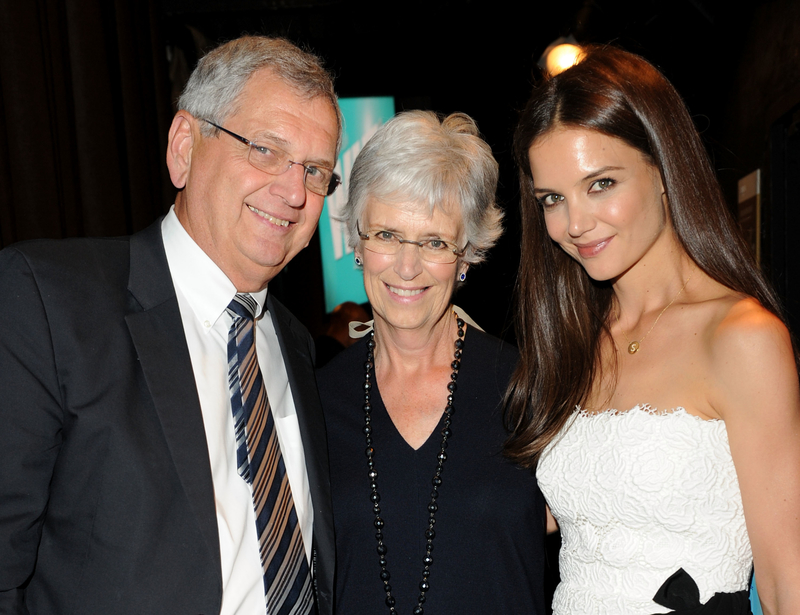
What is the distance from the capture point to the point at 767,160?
436 centimetres

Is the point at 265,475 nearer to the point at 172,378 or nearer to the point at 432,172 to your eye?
the point at 172,378

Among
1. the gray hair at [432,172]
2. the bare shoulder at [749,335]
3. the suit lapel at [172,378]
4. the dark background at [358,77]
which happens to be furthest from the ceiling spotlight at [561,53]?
the suit lapel at [172,378]

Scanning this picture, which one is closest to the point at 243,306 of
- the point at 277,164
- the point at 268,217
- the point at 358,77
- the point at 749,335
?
the point at 268,217

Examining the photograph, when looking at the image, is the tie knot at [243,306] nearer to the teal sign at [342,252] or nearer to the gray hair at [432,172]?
the gray hair at [432,172]

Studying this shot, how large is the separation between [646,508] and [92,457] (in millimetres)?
1328

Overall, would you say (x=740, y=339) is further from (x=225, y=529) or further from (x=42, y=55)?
(x=42, y=55)

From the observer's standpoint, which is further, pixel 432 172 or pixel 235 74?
pixel 432 172

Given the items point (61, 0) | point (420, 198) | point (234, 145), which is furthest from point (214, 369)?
point (61, 0)

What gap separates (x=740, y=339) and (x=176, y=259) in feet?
4.51

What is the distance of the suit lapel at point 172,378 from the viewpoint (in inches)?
55.9

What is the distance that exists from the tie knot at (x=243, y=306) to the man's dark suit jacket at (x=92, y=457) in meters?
0.26

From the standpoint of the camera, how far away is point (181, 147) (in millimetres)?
1794

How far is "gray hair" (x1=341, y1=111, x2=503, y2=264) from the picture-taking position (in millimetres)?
2047

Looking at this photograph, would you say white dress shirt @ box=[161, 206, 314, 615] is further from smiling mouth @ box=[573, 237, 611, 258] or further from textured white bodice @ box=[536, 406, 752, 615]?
smiling mouth @ box=[573, 237, 611, 258]
